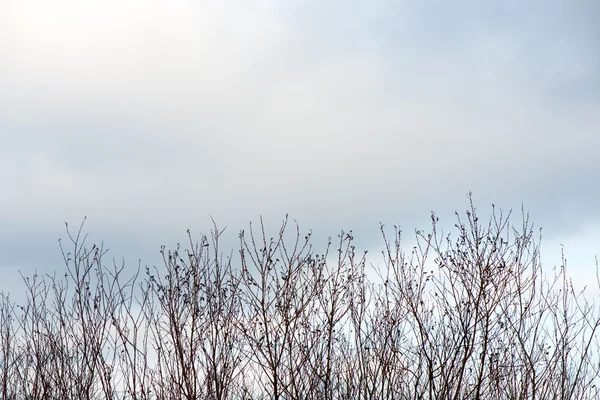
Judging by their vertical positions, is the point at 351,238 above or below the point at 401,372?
above

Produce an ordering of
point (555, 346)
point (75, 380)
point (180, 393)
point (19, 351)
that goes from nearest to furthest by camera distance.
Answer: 1. point (180, 393)
2. point (75, 380)
3. point (555, 346)
4. point (19, 351)

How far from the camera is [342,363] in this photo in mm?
7168

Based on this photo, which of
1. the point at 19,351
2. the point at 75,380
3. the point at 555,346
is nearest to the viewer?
the point at 75,380

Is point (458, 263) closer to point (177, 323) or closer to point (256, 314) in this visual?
point (256, 314)

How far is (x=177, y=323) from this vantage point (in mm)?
6164

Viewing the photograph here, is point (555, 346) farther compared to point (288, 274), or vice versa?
point (555, 346)

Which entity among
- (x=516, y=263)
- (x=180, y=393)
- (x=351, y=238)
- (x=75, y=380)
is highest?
(x=351, y=238)

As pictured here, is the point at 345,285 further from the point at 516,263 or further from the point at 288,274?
the point at 516,263

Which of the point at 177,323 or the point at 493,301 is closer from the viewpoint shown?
Answer: the point at 177,323

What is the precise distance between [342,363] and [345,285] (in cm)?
97

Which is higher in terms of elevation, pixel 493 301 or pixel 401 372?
pixel 493 301

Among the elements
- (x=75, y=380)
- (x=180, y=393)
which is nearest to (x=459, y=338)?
(x=180, y=393)

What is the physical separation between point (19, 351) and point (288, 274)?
4.77 meters

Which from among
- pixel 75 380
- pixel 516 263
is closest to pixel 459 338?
pixel 516 263
